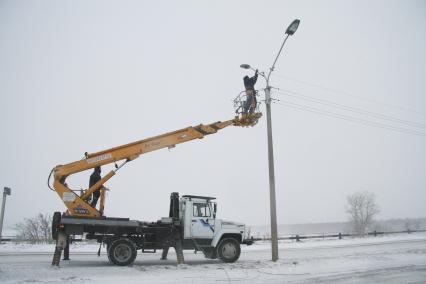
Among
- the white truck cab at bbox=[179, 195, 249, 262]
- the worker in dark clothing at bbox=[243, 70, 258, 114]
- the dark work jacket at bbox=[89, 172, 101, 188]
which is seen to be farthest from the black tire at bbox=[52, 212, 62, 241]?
the worker in dark clothing at bbox=[243, 70, 258, 114]

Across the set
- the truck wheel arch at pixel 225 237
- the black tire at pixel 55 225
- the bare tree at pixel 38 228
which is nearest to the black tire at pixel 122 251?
the black tire at pixel 55 225

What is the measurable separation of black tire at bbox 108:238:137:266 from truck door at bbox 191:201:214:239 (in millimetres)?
2616

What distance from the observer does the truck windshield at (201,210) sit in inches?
523

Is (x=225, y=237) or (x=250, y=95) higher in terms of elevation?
(x=250, y=95)

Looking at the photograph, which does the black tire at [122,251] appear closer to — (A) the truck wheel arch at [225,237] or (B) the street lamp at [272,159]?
(A) the truck wheel arch at [225,237]

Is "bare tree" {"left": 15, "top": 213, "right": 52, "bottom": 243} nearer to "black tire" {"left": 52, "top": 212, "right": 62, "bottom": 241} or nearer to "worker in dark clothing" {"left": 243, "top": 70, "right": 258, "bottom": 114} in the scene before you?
"black tire" {"left": 52, "top": 212, "right": 62, "bottom": 241}

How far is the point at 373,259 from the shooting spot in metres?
13.2

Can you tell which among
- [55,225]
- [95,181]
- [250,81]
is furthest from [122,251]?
[250,81]

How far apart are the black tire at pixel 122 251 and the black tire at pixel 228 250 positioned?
143 inches

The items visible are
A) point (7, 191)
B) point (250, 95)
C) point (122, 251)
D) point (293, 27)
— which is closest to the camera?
point (122, 251)

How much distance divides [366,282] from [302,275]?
1810mm

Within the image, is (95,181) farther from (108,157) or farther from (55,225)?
(55,225)

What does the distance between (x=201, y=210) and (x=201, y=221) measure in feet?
1.53

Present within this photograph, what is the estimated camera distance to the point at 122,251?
11.7 meters
